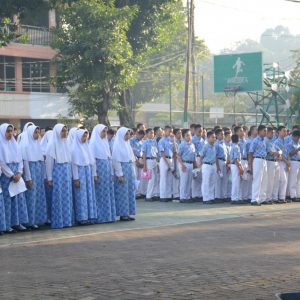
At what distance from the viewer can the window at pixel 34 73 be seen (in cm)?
4541

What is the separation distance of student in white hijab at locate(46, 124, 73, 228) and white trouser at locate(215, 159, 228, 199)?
6.73 m

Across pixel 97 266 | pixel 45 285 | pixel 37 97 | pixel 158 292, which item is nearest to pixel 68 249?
pixel 97 266

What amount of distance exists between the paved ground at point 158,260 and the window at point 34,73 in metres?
30.0

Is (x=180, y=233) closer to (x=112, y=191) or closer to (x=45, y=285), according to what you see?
(x=112, y=191)

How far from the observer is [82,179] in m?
15.6

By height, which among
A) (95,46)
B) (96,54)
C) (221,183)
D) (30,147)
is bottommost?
(221,183)

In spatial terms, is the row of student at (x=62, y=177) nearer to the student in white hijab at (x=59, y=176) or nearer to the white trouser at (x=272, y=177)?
the student in white hijab at (x=59, y=176)

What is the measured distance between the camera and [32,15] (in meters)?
22.7

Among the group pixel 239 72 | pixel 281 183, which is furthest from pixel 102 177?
pixel 239 72

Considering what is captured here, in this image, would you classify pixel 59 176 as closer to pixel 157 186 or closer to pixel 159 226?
pixel 159 226

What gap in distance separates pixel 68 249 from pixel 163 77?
46.7 meters

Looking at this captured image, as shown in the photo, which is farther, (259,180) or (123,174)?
(259,180)

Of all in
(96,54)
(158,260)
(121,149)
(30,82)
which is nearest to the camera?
(158,260)

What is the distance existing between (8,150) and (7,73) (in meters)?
31.1
